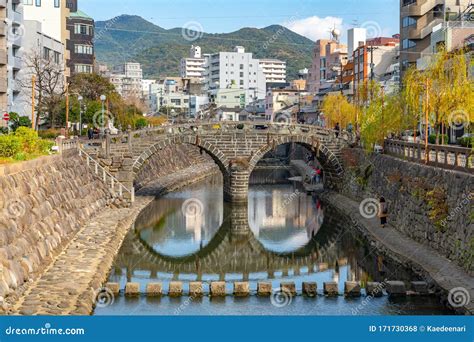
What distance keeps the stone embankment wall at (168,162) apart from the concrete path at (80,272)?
694 inches

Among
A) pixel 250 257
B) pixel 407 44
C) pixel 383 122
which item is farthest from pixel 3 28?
pixel 407 44

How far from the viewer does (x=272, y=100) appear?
115m

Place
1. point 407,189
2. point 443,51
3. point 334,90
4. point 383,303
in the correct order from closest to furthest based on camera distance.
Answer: point 383,303, point 407,189, point 443,51, point 334,90

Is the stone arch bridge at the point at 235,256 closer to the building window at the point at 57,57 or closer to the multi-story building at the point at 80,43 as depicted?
the building window at the point at 57,57

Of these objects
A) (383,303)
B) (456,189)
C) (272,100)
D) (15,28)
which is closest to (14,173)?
(383,303)

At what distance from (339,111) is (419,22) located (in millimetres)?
11551

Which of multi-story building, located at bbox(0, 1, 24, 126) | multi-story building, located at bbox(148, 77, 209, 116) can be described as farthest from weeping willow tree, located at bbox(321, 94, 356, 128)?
multi-story building, located at bbox(148, 77, 209, 116)

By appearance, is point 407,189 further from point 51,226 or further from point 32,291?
point 32,291

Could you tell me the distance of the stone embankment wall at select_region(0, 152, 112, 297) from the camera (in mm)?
18453

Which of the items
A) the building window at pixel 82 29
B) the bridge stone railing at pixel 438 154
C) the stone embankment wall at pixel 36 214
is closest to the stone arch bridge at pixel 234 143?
the bridge stone railing at pixel 438 154

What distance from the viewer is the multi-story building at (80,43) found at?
81250 mm

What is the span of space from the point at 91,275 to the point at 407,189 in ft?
47.8

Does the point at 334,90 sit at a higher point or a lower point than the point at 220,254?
higher

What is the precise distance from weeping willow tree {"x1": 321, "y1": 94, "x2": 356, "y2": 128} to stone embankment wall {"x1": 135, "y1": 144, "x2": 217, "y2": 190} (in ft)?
50.5
